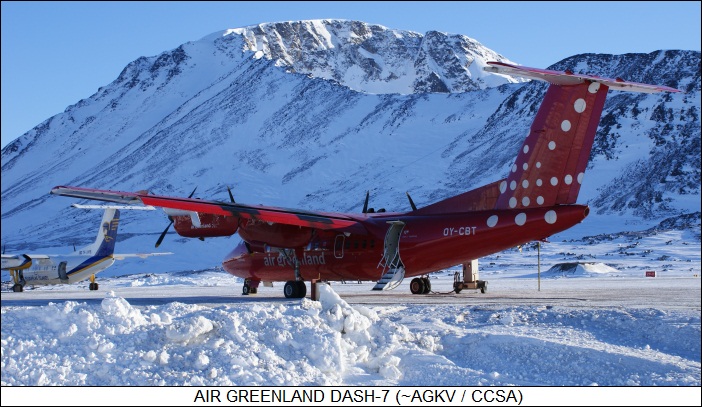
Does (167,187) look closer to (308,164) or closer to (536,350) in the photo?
(308,164)

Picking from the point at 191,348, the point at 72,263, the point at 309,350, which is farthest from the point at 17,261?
the point at 309,350

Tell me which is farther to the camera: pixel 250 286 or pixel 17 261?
pixel 17 261

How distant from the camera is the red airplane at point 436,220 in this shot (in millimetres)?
22125

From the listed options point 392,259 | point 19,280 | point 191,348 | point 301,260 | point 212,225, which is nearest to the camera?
point 191,348

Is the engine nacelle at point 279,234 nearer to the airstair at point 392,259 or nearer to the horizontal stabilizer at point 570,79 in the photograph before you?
the airstair at point 392,259

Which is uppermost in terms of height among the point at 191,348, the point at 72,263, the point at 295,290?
the point at 191,348

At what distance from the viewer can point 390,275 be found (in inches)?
1003

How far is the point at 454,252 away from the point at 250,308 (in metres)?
9.59

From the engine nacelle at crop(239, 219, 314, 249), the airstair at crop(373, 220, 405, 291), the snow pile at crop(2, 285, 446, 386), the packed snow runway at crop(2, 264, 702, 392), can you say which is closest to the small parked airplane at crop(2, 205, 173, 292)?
the engine nacelle at crop(239, 219, 314, 249)

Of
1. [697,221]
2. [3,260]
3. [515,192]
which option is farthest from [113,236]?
[697,221]

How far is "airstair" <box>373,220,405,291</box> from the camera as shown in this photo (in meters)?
25.4

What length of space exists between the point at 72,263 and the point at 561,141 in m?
33.7

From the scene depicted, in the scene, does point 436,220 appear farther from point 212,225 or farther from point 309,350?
point 309,350

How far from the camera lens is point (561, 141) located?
22.3 metres
